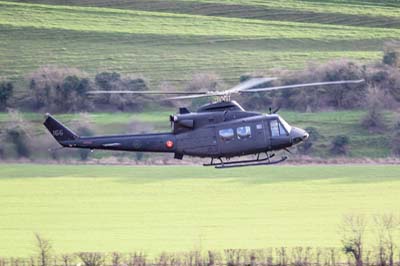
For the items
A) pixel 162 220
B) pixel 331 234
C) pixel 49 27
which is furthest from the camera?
pixel 49 27

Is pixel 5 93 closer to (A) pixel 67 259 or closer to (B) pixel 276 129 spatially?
(A) pixel 67 259

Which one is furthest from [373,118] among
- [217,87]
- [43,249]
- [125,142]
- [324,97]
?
[125,142]

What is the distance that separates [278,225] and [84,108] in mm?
21691

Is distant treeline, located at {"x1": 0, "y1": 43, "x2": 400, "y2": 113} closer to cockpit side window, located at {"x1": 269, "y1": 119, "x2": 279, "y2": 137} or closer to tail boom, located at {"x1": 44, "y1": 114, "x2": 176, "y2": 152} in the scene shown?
tail boom, located at {"x1": 44, "y1": 114, "x2": 176, "y2": 152}

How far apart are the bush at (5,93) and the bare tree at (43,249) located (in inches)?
1233

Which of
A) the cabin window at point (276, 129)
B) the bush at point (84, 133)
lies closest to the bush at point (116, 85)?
the bush at point (84, 133)

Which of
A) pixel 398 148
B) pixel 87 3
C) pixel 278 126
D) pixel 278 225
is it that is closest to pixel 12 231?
pixel 278 225

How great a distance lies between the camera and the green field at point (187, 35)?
87.9 meters

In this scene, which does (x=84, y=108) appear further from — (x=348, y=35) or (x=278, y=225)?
(x=348, y=35)

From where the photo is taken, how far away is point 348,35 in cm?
9694

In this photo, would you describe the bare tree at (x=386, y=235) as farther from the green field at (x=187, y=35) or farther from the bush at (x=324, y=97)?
the green field at (x=187, y=35)

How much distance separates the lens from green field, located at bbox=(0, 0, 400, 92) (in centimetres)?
8788

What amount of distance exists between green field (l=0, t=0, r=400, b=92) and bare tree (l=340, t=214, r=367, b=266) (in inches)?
1429

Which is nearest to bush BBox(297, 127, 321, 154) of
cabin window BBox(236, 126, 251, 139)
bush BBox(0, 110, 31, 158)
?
bush BBox(0, 110, 31, 158)
